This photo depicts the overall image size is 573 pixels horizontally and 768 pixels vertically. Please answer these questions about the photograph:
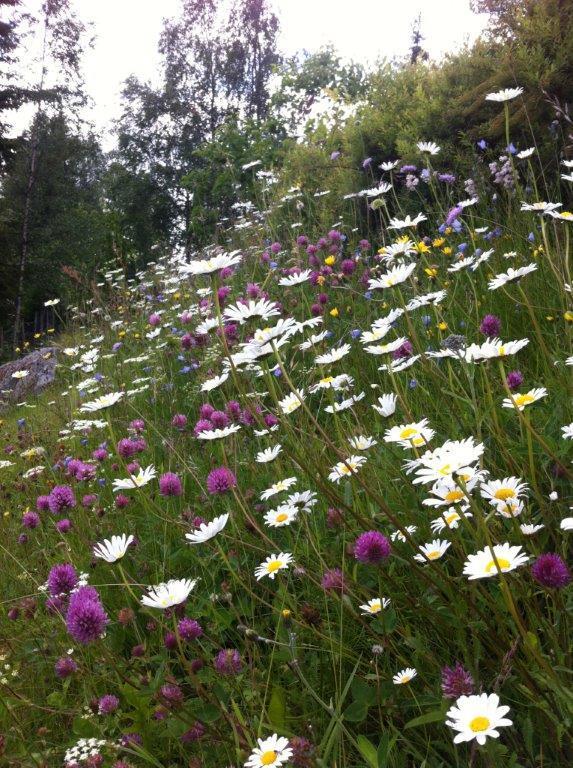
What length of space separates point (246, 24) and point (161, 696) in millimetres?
28037

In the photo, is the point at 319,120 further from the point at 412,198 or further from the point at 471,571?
the point at 471,571

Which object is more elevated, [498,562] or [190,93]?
[190,93]

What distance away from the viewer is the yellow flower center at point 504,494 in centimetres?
112

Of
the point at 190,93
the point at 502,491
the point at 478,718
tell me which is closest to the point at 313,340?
the point at 502,491

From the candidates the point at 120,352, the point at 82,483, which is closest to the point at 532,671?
the point at 82,483

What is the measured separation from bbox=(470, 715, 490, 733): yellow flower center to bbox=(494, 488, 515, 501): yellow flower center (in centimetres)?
42

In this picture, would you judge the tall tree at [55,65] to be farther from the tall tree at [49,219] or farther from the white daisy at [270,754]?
the white daisy at [270,754]

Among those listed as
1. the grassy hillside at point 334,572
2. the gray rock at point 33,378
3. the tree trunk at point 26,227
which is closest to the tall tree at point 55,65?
the tree trunk at point 26,227

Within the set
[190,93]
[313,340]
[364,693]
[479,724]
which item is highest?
[190,93]

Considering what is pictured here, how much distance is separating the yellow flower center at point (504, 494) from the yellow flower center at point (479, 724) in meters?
0.42

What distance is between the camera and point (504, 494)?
3.70ft

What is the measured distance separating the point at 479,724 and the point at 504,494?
1.44 ft

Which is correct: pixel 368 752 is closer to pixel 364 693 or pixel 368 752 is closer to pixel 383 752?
pixel 383 752

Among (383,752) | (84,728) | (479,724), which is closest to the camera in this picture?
(479,724)
